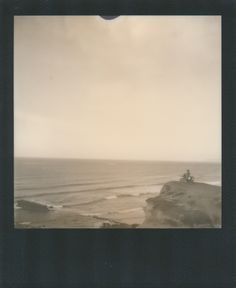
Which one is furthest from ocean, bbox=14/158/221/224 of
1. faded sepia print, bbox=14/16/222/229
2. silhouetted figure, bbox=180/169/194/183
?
silhouetted figure, bbox=180/169/194/183

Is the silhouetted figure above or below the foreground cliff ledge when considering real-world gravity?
above

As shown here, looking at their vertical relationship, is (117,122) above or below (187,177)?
above

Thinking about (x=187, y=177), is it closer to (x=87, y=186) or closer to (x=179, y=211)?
(x=179, y=211)

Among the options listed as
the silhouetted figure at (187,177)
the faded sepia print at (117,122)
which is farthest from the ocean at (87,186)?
the silhouetted figure at (187,177)

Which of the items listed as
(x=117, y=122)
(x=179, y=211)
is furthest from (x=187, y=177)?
(x=117, y=122)

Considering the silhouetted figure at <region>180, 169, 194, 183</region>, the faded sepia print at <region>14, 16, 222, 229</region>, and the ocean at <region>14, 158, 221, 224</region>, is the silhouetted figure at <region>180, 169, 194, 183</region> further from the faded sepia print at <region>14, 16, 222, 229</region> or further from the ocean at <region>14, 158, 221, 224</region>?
the ocean at <region>14, 158, 221, 224</region>

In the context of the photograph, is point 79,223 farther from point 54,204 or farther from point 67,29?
point 67,29

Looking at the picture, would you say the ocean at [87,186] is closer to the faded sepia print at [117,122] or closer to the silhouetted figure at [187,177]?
the faded sepia print at [117,122]
